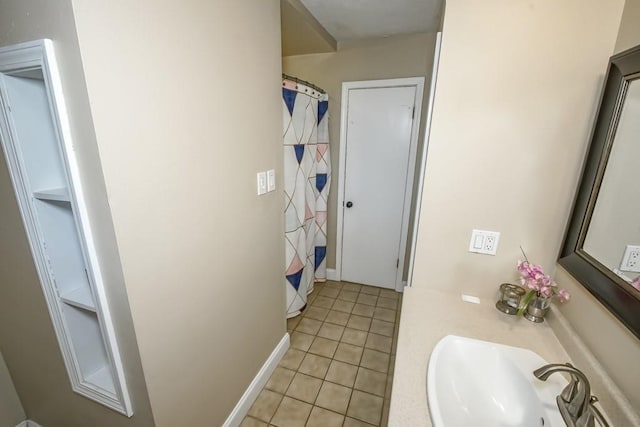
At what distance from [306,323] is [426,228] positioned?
1.47 m

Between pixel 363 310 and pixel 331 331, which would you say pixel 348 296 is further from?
pixel 331 331

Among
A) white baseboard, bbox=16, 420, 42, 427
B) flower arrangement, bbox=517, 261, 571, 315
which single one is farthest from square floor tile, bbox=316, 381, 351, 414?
white baseboard, bbox=16, 420, 42, 427

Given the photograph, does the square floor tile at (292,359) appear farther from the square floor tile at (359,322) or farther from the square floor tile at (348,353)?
the square floor tile at (359,322)

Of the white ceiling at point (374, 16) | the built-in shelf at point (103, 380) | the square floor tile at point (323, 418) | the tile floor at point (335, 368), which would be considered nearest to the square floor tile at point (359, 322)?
the tile floor at point (335, 368)

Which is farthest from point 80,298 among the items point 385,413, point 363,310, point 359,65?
point 359,65

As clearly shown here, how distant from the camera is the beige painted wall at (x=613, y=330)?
76cm

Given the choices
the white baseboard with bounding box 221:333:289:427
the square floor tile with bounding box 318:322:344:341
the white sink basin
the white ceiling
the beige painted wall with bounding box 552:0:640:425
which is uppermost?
the white ceiling

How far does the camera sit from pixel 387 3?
5.78ft

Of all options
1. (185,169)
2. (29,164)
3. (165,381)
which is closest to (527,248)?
(185,169)

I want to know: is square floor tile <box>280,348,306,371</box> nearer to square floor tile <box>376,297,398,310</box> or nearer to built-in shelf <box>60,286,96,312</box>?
square floor tile <box>376,297,398,310</box>

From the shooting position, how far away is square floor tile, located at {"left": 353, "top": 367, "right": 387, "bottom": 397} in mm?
1760

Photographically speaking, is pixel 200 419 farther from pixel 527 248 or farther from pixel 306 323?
pixel 527 248

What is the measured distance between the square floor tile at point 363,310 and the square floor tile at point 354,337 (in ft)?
0.81

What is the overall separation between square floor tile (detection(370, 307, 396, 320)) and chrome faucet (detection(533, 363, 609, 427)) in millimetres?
1720
